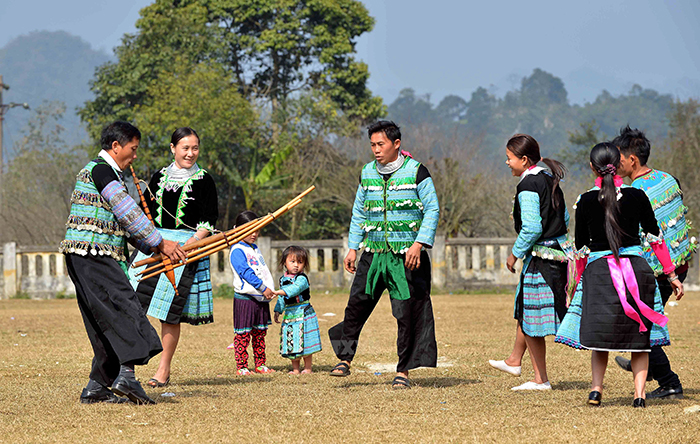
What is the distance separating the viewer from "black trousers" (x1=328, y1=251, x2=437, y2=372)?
6.57 meters

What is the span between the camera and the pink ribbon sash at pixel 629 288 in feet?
18.0

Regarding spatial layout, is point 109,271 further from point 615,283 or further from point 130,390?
point 615,283

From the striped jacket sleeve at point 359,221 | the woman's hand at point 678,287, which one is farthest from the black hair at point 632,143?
the striped jacket sleeve at point 359,221

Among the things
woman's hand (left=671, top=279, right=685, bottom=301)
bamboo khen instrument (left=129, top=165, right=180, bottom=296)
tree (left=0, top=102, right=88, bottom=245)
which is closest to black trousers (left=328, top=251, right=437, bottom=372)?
bamboo khen instrument (left=129, top=165, right=180, bottom=296)

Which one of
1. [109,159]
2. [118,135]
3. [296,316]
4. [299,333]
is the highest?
[118,135]

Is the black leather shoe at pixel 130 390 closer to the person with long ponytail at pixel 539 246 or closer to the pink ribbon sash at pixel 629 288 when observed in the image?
the person with long ponytail at pixel 539 246

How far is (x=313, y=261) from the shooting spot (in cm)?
1878

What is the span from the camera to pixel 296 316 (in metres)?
7.69

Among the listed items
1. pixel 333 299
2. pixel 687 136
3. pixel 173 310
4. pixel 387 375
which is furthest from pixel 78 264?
pixel 687 136

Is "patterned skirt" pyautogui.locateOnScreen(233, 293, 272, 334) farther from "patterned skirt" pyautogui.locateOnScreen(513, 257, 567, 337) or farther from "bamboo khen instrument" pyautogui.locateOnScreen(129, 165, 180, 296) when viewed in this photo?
"patterned skirt" pyautogui.locateOnScreen(513, 257, 567, 337)

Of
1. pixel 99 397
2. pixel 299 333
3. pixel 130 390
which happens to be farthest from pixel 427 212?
pixel 99 397

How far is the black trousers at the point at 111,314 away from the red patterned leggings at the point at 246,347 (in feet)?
6.26

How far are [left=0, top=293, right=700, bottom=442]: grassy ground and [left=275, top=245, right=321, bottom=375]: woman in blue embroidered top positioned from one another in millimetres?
219

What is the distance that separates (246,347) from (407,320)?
169 cm
